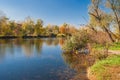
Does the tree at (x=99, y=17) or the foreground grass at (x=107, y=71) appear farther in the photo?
the tree at (x=99, y=17)

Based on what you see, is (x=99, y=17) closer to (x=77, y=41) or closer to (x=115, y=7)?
(x=115, y=7)

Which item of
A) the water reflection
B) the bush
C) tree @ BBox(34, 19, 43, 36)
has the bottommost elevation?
the water reflection

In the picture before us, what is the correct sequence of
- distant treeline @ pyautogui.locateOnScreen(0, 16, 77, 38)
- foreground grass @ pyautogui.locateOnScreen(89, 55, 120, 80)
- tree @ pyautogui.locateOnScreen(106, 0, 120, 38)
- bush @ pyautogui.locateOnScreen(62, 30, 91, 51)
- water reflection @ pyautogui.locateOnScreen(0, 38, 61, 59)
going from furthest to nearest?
1. distant treeline @ pyautogui.locateOnScreen(0, 16, 77, 38)
2. tree @ pyautogui.locateOnScreen(106, 0, 120, 38)
3. water reflection @ pyautogui.locateOnScreen(0, 38, 61, 59)
4. bush @ pyautogui.locateOnScreen(62, 30, 91, 51)
5. foreground grass @ pyautogui.locateOnScreen(89, 55, 120, 80)

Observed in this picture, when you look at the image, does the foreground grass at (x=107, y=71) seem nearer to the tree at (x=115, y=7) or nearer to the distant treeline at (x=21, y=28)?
the tree at (x=115, y=7)

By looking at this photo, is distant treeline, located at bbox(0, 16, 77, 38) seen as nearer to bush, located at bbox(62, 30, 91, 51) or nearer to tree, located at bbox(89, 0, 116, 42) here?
tree, located at bbox(89, 0, 116, 42)

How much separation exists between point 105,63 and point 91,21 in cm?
2368

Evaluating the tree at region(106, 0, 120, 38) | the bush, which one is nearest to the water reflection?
the bush

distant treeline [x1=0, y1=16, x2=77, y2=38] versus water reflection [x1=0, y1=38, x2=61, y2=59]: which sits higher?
distant treeline [x1=0, y1=16, x2=77, y2=38]

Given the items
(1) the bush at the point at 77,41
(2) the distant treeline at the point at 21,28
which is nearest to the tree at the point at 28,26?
(2) the distant treeline at the point at 21,28

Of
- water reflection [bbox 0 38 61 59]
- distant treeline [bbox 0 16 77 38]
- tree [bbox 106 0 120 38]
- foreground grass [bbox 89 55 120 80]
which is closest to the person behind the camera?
foreground grass [bbox 89 55 120 80]

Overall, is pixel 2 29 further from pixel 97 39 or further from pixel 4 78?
pixel 4 78

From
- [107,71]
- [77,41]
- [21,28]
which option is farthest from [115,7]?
[21,28]

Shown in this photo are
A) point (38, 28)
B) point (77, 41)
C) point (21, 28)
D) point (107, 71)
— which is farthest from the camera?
point (38, 28)

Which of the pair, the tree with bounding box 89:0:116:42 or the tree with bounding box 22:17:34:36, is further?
the tree with bounding box 22:17:34:36
